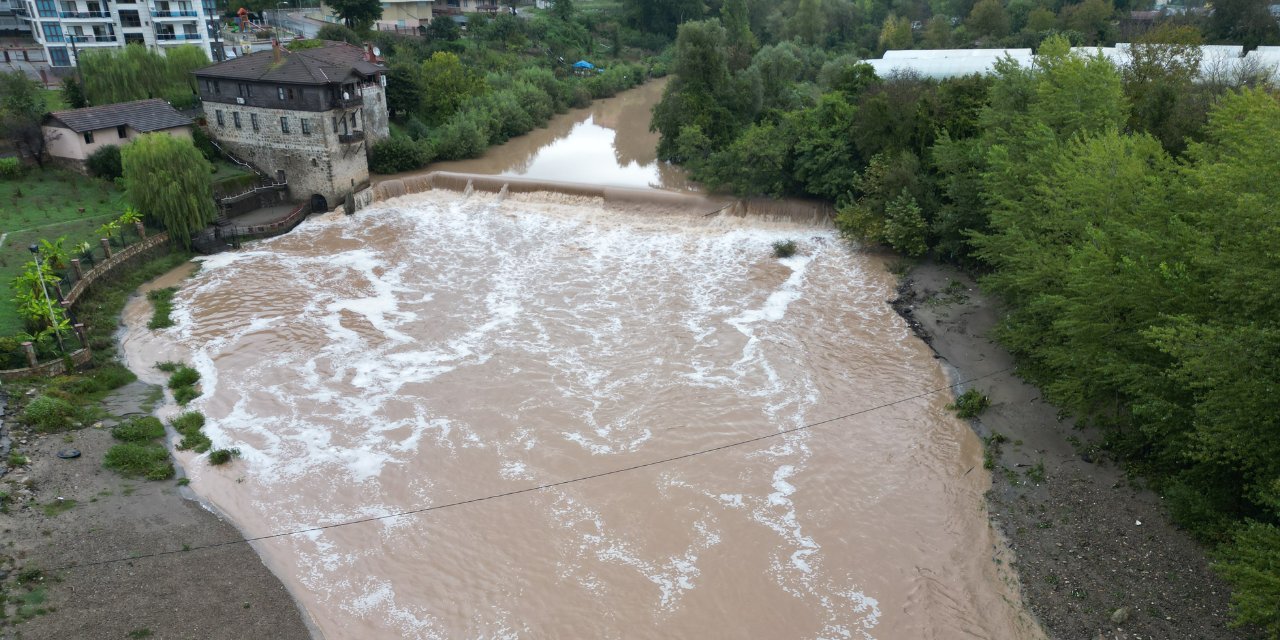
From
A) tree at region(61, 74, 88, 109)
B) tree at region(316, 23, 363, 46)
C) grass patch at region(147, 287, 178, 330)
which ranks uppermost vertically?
tree at region(316, 23, 363, 46)

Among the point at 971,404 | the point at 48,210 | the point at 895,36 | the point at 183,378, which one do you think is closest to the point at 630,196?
the point at 971,404

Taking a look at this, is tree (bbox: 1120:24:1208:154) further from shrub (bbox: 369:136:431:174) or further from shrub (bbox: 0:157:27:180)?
shrub (bbox: 0:157:27:180)

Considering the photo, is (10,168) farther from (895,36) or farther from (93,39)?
(895,36)

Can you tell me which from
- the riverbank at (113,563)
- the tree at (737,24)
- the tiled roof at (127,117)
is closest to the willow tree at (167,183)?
the tiled roof at (127,117)

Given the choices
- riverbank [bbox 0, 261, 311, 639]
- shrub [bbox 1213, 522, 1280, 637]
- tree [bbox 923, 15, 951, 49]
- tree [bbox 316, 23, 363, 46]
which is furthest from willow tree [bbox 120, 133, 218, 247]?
tree [bbox 923, 15, 951, 49]

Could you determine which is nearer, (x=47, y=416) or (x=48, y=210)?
(x=47, y=416)

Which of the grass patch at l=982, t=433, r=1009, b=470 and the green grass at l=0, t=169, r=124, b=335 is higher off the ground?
the green grass at l=0, t=169, r=124, b=335
